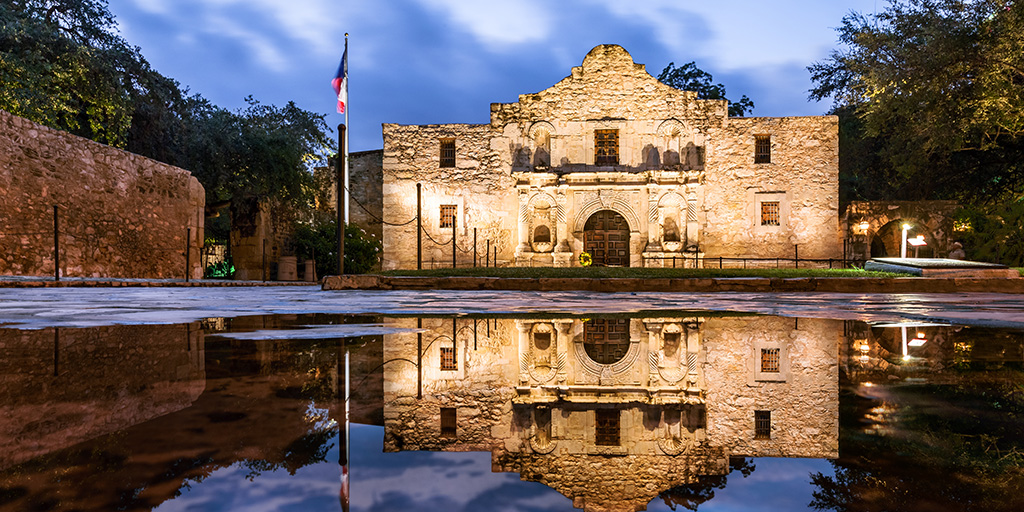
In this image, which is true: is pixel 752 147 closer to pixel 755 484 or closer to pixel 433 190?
pixel 433 190

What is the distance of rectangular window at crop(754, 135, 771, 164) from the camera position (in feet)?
71.6

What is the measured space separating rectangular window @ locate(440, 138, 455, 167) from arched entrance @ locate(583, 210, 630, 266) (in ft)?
19.7

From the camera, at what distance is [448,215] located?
22812 millimetres

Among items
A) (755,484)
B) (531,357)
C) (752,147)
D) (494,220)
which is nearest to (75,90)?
(494,220)

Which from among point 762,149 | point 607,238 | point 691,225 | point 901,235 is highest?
point 762,149

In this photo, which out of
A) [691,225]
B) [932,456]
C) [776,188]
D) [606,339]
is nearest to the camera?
[932,456]

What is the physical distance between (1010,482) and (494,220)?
70.7 ft

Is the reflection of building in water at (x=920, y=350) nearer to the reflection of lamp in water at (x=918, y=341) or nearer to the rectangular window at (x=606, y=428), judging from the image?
the reflection of lamp in water at (x=918, y=341)

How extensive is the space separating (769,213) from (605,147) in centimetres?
670

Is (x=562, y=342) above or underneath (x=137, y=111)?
underneath

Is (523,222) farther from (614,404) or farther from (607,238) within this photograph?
(614,404)

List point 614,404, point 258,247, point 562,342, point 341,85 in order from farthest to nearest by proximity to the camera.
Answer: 1. point 341,85
2. point 258,247
3. point 562,342
4. point 614,404

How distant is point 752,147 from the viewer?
21812 mm

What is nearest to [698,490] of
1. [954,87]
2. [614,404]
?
[614,404]
